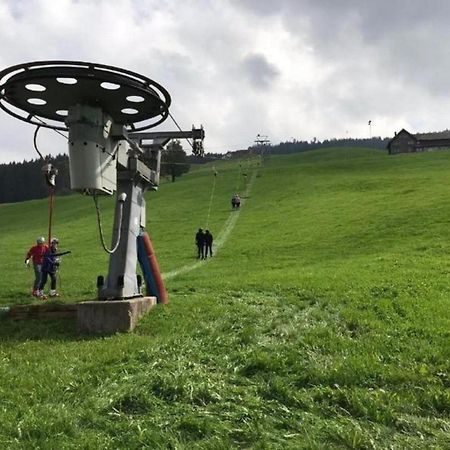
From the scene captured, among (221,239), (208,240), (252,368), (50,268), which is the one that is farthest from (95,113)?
(221,239)

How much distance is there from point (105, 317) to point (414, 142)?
495 feet

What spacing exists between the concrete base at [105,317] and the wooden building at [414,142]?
147 meters

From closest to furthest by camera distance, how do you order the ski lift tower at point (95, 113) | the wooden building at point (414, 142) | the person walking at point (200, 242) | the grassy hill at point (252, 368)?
the grassy hill at point (252, 368) < the ski lift tower at point (95, 113) < the person walking at point (200, 242) < the wooden building at point (414, 142)

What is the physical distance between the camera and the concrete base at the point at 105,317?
34.2 feet

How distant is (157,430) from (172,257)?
25.8 metres

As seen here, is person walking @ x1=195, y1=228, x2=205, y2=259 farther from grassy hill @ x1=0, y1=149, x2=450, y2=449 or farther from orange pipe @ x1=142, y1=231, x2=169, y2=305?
orange pipe @ x1=142, y1=231, x2=169, y2=305

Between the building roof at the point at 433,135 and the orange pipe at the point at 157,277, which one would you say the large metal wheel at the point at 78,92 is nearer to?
the orange pipe at the point at 157,277

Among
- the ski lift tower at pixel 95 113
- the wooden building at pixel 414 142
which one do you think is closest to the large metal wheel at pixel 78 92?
the ski lift tower at pixel 95 113

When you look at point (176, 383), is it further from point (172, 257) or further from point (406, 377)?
point (172, 257)

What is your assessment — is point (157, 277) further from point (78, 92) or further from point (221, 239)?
point (221, 239)

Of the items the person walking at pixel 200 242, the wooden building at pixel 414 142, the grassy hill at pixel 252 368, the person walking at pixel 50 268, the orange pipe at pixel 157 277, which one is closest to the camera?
the grassy hill at pixel 252 368

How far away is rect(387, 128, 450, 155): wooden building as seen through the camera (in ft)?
489

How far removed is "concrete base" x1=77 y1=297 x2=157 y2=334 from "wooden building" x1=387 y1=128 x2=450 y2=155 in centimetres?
14655

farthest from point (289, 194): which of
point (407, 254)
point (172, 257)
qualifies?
point (407, 254)
